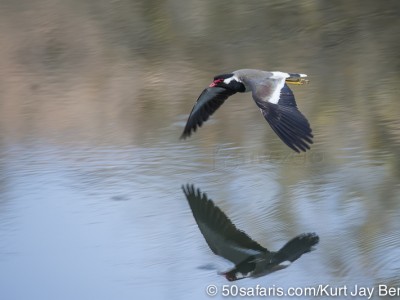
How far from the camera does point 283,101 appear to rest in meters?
6.35

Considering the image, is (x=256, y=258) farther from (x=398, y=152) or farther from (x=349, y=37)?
(x=349, y=37)

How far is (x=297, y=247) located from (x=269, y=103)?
1160 mm

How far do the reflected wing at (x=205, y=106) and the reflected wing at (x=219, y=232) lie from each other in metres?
0.85

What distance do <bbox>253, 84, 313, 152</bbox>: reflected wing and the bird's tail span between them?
58 centimetres

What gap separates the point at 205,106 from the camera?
728 centimetres

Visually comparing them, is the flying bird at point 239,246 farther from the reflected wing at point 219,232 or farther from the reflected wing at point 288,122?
the reflected wing at point 288,122

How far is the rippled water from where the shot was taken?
5.71 meters

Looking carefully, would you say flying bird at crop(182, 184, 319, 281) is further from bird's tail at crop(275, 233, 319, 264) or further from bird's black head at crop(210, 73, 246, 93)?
bird's black head at crop(210, 73, 246, 93)

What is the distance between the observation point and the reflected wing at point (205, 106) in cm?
724

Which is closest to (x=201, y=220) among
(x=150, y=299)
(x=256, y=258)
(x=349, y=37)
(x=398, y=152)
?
(x=256, y=258)

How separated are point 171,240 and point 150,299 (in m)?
0.78

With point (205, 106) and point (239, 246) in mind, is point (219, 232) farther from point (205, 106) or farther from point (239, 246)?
point (205, 106)

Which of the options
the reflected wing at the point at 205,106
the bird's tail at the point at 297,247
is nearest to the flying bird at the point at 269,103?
the reflected wing at the point at 205,106

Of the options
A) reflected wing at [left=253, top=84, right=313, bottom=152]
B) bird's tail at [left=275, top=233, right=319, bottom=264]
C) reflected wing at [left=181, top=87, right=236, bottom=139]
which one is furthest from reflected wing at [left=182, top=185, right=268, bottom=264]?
reflected wing at [left=181, top=87, right=236, bottom=139]
